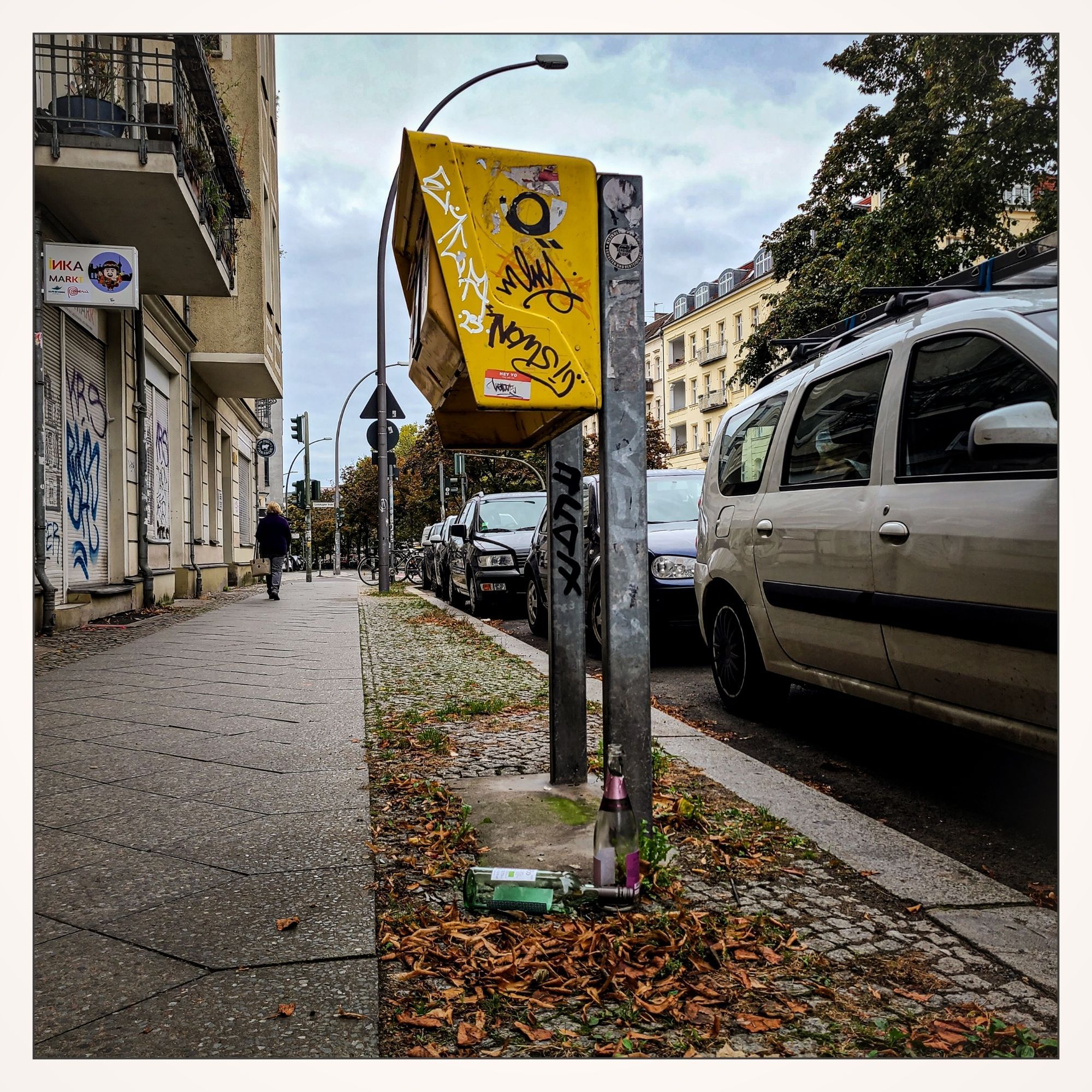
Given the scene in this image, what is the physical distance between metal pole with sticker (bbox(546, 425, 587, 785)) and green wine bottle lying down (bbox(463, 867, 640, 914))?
1025mm

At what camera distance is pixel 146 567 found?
44.4ft

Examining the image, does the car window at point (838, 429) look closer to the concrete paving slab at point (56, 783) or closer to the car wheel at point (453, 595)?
the concrete paving slab at point (56, 783)

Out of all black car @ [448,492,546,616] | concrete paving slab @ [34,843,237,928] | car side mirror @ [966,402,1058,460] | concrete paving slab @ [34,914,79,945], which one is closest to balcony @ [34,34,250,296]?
black car @ [448,492,546,616]

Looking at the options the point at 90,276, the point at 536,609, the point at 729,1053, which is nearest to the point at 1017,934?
the point at 729,1053

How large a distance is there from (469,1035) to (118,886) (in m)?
1.39

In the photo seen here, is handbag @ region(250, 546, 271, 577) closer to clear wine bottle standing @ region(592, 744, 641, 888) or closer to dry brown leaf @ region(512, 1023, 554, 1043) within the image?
clear wine bottle standing @ region(592, 744, 641, 888)

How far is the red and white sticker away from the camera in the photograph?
272 cm

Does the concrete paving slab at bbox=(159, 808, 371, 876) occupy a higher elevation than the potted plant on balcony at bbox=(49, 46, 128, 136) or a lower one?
lower

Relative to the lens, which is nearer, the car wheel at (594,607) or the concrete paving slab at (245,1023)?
the concrete paving slab at (245,1023)

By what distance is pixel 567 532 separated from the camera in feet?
12.2

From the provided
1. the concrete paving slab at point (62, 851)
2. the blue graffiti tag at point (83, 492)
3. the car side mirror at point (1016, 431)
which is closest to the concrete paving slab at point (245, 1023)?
the concrete paving slab at point (62, 851)

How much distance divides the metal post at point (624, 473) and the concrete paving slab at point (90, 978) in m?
1.32

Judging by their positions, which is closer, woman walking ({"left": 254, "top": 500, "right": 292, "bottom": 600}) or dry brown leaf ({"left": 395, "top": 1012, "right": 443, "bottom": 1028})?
dry brown leaf ({"left": 395, "top": 1012, "right": 443, "bottom": 1028})

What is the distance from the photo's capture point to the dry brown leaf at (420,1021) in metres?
2.04
